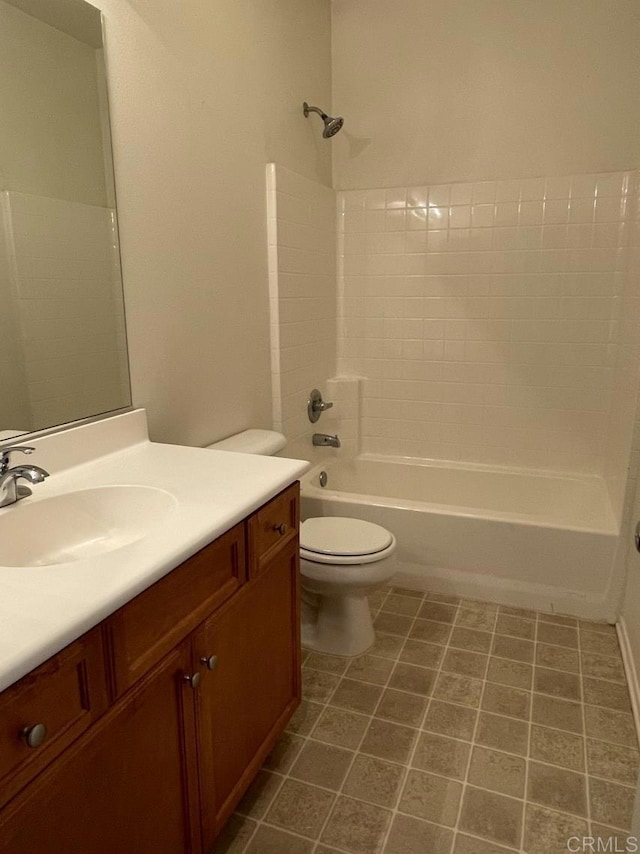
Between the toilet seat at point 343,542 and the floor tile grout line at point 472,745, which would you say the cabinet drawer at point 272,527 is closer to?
the toilet seat at point 343,542

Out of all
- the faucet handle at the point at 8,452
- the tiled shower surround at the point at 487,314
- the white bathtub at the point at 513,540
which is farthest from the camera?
the tiled shower surround at the point at 487,314

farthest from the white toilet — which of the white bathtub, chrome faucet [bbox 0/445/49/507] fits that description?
chrome faucet [bbox 0/445/49/507]

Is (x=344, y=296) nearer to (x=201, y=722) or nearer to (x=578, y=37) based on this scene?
(x=578, y=37)

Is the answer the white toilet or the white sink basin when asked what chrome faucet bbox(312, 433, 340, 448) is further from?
the white sink basin

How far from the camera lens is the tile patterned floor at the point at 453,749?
4.50 feet

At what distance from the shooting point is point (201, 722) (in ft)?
3.62

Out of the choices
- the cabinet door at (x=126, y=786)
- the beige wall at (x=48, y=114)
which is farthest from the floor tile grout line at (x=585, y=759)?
the beige wall at (x=48, y=114)

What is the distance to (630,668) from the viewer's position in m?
1.89

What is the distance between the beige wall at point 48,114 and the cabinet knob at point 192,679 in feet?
3.59

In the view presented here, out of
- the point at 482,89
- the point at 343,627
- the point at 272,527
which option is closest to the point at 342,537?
the point at 343,627

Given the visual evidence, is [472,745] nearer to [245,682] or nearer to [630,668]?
[630,668]

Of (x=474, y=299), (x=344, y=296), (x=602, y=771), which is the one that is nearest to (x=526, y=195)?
(x=474, y=299)

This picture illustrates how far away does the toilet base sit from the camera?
6.66 ft

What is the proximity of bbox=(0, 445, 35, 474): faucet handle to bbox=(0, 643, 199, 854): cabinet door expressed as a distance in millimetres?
522
